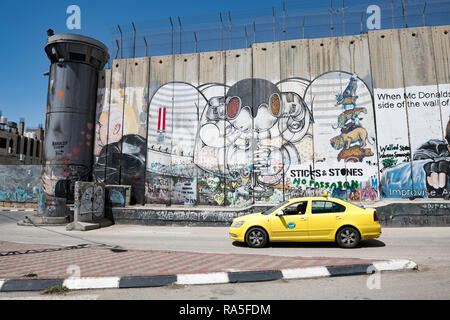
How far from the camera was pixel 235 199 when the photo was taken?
60.4 ft

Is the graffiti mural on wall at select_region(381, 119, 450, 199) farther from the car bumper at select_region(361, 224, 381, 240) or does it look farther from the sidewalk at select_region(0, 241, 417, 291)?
the sidewalk at select_region(0, 241, 417, 291)

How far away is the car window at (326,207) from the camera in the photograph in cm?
845

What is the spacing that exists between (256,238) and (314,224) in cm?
176

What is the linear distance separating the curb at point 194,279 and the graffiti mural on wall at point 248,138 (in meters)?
12.1

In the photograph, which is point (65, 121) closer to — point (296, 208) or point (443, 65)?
point (296, 208)

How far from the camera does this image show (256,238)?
8672 mm

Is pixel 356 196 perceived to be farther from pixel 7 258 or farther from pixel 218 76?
pixel 7 258

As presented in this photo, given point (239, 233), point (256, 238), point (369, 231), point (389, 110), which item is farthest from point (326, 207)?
point (389, 110)

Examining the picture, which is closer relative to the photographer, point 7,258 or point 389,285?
point 389,285

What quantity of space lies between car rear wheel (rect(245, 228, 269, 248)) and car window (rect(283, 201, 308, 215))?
941mm

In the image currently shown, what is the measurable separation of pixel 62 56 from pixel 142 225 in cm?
1251

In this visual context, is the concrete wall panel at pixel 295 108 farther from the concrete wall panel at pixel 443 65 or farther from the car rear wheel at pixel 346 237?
the car rear wheel at pixel 346 237
